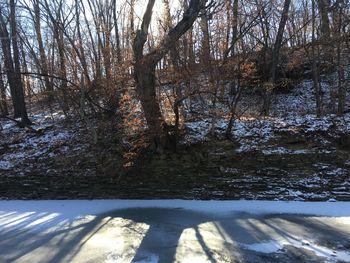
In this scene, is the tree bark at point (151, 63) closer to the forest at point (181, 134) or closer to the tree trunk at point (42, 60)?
the forest at point (181, 134)

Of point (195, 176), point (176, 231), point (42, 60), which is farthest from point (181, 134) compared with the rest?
point (42, 60)

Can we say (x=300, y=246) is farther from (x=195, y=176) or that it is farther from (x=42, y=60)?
(x=42, y=60)

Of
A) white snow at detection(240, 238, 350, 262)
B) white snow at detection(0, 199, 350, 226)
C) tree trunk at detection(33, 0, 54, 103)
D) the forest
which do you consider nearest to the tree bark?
the forest

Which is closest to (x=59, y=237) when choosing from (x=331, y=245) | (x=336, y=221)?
(x=331, y=245)

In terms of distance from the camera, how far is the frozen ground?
6140mm

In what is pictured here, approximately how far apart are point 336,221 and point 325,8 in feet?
29.7

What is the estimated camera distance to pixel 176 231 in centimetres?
741

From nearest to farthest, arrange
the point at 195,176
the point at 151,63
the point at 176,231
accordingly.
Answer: the point at 176,231 → the point at 195,176 → the point at 151,63

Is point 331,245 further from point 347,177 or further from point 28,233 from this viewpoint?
point 28,233

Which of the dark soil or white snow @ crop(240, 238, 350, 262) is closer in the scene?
white snow @ crop(240, 238, 350, 262)

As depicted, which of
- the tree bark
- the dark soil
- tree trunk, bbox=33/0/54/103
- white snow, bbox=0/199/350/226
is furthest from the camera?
tree trunk, bbox=33/0/54/103

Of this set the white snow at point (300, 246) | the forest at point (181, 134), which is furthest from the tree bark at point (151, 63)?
the white snow at point (300, 246)

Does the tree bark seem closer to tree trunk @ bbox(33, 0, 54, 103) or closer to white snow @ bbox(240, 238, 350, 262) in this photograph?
tree trunk @ bbox(33, 0, 54, 103)

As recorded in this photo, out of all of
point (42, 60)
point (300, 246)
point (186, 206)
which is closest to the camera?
point (300, 246)
